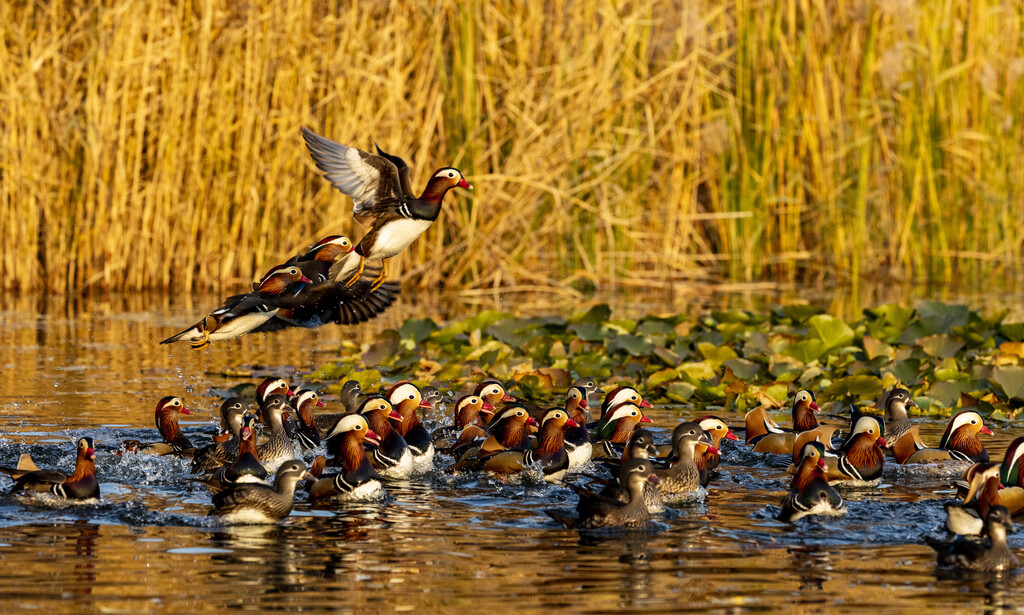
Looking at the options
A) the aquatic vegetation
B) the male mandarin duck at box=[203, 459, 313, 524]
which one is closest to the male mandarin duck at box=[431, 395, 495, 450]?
the aquatic vegetation

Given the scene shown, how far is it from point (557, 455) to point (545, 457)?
0.10 metres

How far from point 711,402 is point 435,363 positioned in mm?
2533

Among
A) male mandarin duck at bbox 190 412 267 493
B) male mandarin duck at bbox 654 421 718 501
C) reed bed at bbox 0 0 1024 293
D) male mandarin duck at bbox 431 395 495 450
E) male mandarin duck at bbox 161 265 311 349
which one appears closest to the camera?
male mandarin duck at bbox 190 412 267 493

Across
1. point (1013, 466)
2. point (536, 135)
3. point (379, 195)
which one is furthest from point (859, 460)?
point (536, 135)

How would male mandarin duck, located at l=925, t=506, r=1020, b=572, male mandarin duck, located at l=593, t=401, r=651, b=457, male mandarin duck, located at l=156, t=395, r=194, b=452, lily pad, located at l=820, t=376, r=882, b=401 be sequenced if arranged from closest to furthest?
male mandarin duck, located at l=925, t=506, r=1020, b=572, male mandarin duck, located at l=156, t=395, r=194, b=452, male mandarin duck, located at l=593, t=401, r=651, b=457, lily pad, located at l=820, t=376, r=882, b=401

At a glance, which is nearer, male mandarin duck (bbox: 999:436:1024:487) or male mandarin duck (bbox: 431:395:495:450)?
male mandarin duck (bbox: 999:436:1024:487)

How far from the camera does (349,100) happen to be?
15.7 m

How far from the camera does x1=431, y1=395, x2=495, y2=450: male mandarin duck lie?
9547 mm

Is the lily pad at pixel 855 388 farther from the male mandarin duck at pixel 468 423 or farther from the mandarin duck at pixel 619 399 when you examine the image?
the male mandarin duck at pixel 468 423

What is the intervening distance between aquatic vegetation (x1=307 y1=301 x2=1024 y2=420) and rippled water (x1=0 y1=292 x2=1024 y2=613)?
1614mm

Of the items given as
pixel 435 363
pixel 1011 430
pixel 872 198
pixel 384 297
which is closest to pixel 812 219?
pixel 872 198

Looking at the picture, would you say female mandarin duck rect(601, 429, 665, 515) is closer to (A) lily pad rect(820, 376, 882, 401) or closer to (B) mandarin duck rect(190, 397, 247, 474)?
(B) mandarin duck rect(190, 397, 247, 474)

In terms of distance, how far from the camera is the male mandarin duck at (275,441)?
894 centimetres

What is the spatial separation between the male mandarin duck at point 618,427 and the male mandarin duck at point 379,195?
175 cm
